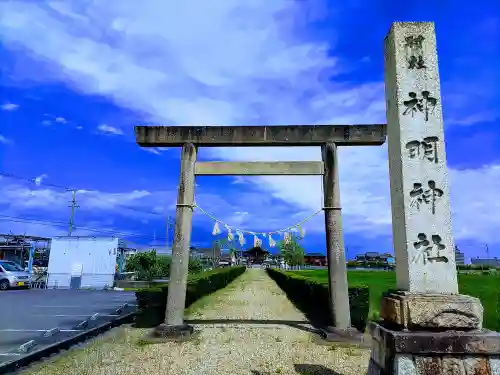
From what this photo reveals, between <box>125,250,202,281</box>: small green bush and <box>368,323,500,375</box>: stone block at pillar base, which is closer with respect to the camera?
<box>368,323,500,375</box>: stone block at pillar base

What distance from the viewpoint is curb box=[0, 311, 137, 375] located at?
19.3 feet

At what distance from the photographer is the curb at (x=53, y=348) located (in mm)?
5871

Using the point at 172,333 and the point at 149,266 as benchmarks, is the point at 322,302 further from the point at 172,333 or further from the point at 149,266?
the point at 149,266

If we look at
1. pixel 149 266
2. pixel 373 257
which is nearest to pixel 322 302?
pixel 149 266

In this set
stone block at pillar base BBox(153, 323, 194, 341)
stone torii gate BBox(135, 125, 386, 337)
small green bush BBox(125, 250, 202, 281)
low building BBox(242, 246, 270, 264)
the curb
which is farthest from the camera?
low building BBox(242, 246, 270, 264)

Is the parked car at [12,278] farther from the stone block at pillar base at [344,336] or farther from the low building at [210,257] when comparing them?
the stone block at pillar base at [344,336]

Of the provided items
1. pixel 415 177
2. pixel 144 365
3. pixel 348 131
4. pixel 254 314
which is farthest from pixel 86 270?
pixel 415 177

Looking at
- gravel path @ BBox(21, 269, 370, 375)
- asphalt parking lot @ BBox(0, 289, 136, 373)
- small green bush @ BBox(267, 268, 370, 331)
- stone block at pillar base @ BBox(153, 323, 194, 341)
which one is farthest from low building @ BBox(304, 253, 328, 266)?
stone block at pillar base @ BBox(153, 323, 194, 341)

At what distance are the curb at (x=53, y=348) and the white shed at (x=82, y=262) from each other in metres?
13.1

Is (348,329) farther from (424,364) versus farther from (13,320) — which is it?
(13,320)

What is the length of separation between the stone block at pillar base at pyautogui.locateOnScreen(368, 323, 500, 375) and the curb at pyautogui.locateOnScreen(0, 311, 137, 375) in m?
6.00

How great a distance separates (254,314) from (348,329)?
5.03 meters

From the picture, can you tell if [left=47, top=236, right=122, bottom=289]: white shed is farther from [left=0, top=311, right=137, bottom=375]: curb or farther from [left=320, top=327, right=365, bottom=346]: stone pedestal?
[left=320, top=327, right=365, bottom=346]: stone pedestal

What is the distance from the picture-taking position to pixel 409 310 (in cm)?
379
